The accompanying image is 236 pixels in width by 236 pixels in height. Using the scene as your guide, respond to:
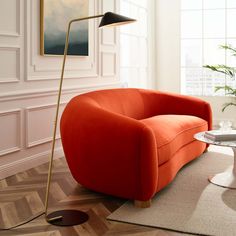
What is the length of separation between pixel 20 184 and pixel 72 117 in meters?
0.82

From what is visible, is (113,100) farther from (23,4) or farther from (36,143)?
(23,4)

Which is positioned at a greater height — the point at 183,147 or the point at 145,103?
the point at 145,103

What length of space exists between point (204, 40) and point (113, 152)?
16.5ft

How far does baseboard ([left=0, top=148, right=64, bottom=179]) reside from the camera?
12.3 feet

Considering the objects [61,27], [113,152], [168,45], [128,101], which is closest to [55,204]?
[113,152]

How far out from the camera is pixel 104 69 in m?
5.52

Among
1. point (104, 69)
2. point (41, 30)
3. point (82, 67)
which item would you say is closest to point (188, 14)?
point (104, 69)

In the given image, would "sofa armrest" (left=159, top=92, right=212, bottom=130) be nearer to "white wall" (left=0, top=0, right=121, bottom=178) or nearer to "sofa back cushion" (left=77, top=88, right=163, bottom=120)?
"sofa back cushion" (left=77, top=88, right=163, bottom=120)

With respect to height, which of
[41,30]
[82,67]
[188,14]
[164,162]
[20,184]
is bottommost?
[20,184]

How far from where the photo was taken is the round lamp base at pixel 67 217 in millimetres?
2668

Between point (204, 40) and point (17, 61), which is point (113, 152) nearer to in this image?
point (17, 61)

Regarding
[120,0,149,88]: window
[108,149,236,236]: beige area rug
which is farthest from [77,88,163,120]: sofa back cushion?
[120,0,149,88]: window

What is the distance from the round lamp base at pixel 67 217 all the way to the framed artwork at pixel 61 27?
6.26 feet

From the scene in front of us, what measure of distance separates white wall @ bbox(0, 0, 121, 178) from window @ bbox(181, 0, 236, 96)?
127 inches
